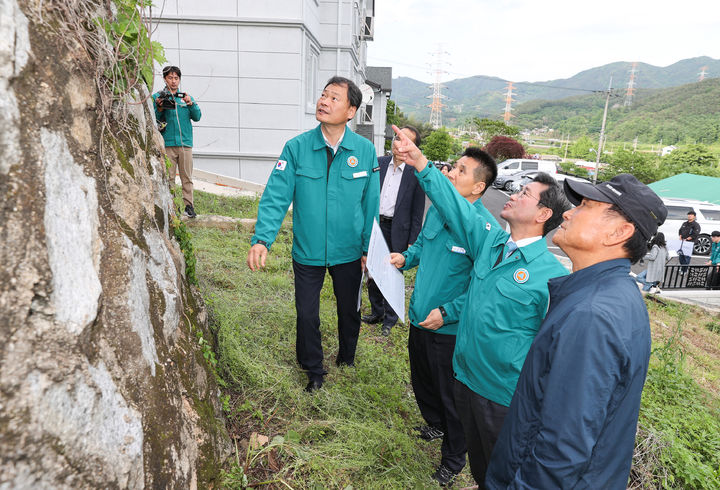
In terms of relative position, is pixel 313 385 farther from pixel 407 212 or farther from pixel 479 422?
pixel 407 212

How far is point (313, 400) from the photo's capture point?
2.97 m

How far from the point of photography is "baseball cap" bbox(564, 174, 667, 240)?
1404 mm

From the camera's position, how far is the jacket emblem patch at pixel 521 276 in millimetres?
1987

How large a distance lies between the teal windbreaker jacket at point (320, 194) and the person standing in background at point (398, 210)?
131cm

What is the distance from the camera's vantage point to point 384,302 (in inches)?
191

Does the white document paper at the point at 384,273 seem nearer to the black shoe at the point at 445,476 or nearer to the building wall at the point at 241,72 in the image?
the black shoe at the point at 445,476

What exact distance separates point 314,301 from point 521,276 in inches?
61.1

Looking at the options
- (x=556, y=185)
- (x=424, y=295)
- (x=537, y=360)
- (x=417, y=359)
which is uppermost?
(x=556, y=185)

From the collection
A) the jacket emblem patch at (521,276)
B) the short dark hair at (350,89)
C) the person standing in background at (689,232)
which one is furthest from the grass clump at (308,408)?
the person standing in background at (689,232)

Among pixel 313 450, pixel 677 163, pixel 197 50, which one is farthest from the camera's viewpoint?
pixel 677 163

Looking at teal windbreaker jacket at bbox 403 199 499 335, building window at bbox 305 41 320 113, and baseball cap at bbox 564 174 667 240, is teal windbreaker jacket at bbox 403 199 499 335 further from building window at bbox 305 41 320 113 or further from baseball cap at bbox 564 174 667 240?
building window at bbox 305 41 320 113

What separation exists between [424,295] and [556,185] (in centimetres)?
96

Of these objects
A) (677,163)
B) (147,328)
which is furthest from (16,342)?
(677,163)

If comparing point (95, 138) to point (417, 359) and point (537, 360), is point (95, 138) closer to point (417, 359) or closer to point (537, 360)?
point (537, 360)
